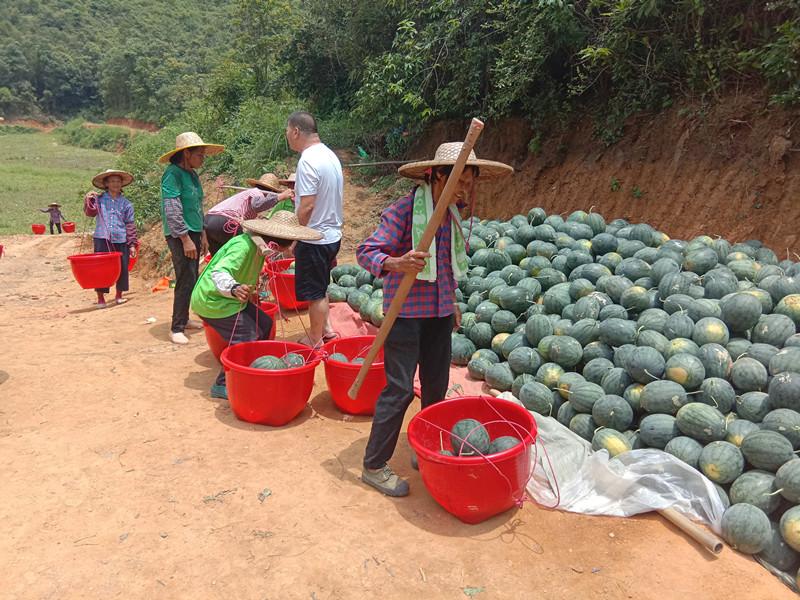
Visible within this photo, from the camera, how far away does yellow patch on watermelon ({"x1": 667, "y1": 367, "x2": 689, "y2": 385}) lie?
3717 mm

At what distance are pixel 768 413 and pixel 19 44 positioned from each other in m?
78.2

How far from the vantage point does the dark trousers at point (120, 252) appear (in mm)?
7602

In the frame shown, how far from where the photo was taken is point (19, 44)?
6159 cm

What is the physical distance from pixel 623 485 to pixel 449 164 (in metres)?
2.11

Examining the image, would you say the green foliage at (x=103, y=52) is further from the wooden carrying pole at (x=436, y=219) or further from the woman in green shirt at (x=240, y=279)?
the wooden carrying pole at (x=436, y=219)

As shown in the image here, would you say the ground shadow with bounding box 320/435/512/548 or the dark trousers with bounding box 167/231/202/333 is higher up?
A: the dark trousers with bounding box 167/231/202/333

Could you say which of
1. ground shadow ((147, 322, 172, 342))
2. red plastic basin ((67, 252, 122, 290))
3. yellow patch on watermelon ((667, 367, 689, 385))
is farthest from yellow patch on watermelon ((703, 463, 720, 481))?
red plastic basin ((67, 252, 122, 290))

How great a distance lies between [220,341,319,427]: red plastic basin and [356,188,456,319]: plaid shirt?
1202 millimetres

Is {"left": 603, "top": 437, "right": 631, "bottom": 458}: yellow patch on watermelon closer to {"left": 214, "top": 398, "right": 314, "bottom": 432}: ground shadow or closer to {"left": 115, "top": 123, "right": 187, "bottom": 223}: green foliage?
{"left": 214, "top": 398, "right": 314, "bottom": 432}: ground shadow

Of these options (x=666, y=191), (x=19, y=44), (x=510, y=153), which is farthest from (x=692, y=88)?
(x=19, y=44)

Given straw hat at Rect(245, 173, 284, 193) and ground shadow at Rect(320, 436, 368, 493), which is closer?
ground shadow at Rect(320, 436, 368, 493)

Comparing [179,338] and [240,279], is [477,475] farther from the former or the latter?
[179,338]

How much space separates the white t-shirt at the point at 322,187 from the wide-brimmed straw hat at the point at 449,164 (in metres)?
1.75

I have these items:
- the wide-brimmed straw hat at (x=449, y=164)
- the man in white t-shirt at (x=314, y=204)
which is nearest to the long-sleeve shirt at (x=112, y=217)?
the man in white t-shirt at (x=314, y=204)
